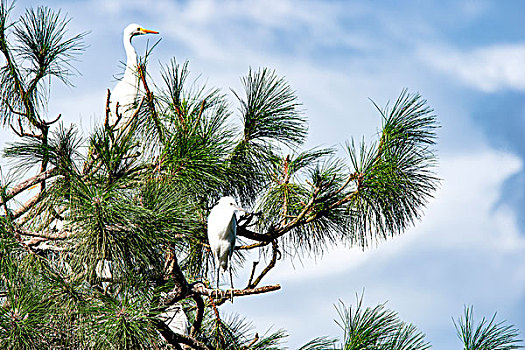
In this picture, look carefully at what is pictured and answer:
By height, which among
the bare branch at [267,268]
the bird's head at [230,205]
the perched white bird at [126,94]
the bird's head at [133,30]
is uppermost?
the bird's head at [133,30]

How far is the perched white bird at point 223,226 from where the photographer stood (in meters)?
1.58

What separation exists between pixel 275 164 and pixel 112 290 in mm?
560

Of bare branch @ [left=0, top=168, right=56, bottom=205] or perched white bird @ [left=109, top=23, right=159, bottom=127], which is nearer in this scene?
bare branch @ [left=0, top=168, right=56, bottom=205]

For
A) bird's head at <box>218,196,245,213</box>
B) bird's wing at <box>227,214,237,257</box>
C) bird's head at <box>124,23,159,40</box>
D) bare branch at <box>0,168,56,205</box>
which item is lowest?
bird's wing at <box>227,214,237,257</box>

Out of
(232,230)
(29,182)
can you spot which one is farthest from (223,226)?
(29,182)

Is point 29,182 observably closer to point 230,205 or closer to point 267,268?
point 230,205

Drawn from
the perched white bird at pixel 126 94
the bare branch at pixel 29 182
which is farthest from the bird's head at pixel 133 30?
the bare branch at pixel 29 182

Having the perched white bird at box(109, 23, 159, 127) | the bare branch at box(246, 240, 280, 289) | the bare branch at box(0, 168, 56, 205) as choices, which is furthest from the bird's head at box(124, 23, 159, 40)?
the bare branch at box(246, 240, 280, 289)

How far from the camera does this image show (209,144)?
5.43ft

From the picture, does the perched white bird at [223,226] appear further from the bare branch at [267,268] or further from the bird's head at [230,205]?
the bare branch at [267,268]

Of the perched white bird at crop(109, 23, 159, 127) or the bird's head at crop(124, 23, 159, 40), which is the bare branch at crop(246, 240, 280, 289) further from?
the bird's head at crop(124, 23, 159, 40)

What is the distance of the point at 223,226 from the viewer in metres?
1.59

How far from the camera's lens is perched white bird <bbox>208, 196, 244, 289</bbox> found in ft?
5.17

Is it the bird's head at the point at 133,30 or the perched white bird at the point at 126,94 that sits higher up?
the bird's head at the point at 133,30
